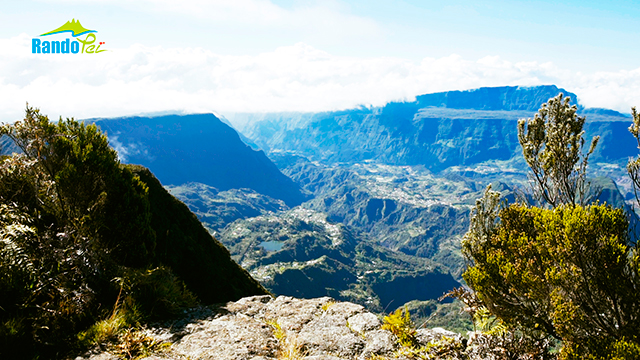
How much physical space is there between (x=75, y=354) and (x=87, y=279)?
2.72m

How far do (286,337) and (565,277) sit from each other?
7.25m

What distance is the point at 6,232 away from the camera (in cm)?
895

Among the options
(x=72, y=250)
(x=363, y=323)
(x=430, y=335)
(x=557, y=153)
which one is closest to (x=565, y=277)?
(x=430, y=335)

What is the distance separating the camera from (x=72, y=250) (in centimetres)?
938

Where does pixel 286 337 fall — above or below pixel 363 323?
below

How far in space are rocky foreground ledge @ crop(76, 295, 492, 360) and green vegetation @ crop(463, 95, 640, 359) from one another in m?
1.85

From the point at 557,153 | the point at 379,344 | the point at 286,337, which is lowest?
the point at 286,337

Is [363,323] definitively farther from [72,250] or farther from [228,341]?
[72,250]

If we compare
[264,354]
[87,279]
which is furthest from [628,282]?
[87,279]

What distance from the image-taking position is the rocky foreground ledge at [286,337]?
775 centimetres

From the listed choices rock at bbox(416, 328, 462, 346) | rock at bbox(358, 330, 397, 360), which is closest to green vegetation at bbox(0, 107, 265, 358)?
rock at bbox(358, 330, 397, 360)

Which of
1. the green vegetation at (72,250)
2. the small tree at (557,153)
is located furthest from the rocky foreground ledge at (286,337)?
the small tree at (557,153)

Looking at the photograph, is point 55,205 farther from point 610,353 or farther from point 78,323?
point 610,353

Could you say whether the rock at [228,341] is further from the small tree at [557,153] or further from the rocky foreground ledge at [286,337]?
the small tree at [557,153]
